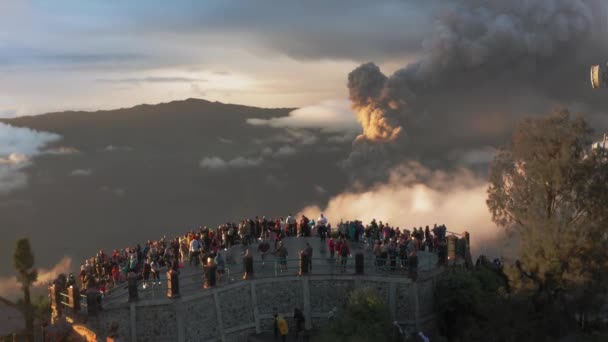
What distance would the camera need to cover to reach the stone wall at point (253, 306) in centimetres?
2627

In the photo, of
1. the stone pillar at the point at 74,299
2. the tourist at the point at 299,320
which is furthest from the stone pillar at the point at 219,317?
the stone pillar at the point at 74,299

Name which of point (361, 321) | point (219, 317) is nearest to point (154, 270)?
point (219, 317)

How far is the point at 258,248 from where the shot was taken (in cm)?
3069

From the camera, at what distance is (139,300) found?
1025 inches

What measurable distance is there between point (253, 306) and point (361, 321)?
5.05 m

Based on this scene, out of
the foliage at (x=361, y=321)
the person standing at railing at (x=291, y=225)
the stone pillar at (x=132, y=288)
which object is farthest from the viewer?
the person standing at railing at (x=291, y=225)

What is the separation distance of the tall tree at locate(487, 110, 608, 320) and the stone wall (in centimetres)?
504

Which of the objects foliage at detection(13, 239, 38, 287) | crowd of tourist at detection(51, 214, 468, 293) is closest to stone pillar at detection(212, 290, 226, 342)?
crowd of tourist at detection(51, 214, 468, 293)

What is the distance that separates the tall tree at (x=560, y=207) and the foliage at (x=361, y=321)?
274 inches

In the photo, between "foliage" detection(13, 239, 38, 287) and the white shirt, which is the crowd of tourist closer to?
the white shirt

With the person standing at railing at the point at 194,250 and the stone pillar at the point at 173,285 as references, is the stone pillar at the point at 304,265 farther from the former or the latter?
the stone pillar at the point at 173,285

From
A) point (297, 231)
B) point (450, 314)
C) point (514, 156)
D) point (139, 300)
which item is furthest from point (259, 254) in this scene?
point (514, 156)

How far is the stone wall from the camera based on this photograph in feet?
86.2

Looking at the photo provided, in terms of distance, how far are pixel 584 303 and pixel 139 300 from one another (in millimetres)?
18724
